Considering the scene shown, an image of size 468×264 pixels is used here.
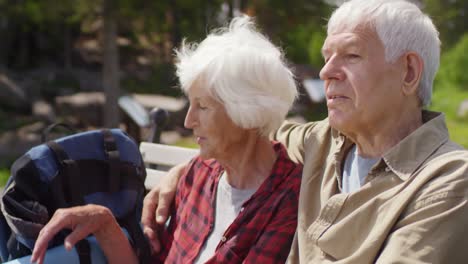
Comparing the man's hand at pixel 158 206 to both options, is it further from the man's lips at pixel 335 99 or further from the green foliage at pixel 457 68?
the green foliage at pixel 457 68

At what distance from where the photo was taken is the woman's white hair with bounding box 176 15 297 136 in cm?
231

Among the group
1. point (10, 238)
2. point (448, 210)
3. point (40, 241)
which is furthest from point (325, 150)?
point (10, 238)

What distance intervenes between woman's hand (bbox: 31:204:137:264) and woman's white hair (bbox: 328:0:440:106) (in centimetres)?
111

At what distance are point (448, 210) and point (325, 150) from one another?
64 centimetres

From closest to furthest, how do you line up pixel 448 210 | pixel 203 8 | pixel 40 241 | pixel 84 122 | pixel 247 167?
pixel 448 210 < pixel 40 241 < pixel 247 167 < pixel 84 122 < pixel 203 8

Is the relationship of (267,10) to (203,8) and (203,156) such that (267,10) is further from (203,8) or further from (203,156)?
(203,156)

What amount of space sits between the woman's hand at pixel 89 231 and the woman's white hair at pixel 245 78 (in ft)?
1.86

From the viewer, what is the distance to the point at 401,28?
2.02m

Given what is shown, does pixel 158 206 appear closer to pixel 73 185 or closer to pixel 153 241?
pixel 153 241

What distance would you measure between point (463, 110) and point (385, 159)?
10.7m

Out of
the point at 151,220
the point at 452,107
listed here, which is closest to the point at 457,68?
the point at 452,107

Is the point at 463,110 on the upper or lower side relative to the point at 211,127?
lower

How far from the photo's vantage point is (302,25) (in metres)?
14.1

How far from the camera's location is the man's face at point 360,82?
6.74 feet
